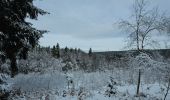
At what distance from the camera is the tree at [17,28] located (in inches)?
496

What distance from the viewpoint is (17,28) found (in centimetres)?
1272

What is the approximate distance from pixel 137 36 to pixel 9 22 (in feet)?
33.4

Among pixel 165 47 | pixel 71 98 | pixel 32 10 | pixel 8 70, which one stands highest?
pixel 32 10

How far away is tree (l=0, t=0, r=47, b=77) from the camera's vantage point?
12.6 metres

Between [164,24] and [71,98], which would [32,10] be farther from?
[164,24]

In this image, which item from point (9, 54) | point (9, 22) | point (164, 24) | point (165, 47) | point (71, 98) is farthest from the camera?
point (164, 24)

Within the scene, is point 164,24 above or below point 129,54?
above

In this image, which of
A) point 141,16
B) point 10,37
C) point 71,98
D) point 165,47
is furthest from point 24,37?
point 141,16

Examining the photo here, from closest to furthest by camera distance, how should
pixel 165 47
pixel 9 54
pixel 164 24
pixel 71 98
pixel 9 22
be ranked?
1. pixel 9 22
2. pixel 9 54
3. pixel 71 98
4. pixel 165 47
5. pixel 164 24

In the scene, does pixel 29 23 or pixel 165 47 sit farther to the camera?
pixel 165 47

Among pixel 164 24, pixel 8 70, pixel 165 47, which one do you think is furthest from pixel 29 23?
pixel 164 24

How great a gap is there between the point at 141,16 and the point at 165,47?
339 centimetres

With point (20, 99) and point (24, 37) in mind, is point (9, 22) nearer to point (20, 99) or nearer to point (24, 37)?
point (24, 37)

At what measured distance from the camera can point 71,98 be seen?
16.8 m
